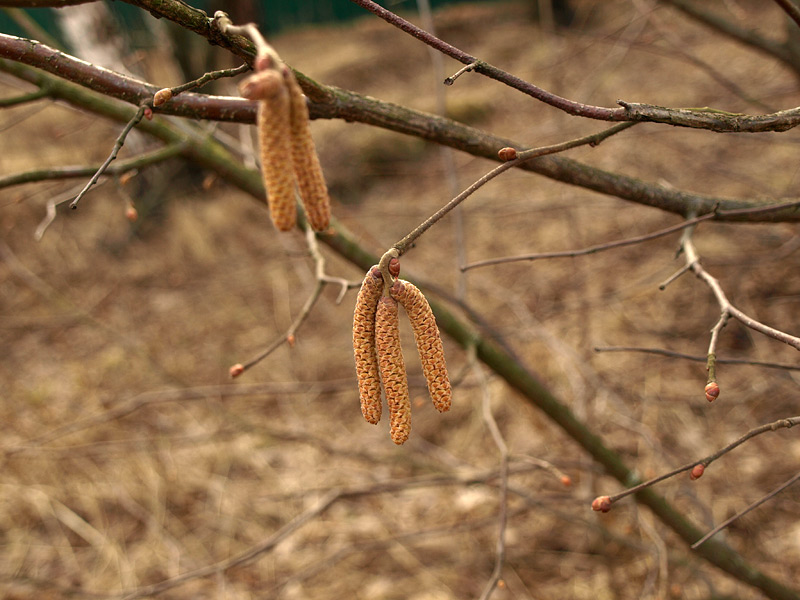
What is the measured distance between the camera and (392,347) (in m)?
0.87

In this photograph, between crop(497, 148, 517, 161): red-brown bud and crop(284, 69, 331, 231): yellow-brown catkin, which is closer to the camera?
crop(284, 69, 331, 231): yellow-brown catkin

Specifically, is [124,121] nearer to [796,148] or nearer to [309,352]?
[309,352]

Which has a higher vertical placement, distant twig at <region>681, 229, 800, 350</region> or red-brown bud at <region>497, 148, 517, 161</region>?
red-brown bud at <region>497, 148, 517, 161</region>

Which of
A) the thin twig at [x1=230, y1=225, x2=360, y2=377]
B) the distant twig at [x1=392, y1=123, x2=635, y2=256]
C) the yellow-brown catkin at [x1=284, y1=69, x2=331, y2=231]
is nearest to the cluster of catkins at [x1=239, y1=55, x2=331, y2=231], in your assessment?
the yellow-brown catkin at [x1=284, y1=69, x2=331, y2=231]

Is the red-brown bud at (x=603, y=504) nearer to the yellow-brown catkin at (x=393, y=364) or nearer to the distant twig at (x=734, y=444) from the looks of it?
the distant twig at (x=734, y=444)

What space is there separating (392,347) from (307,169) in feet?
0.90

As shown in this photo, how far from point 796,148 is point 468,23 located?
185 inches

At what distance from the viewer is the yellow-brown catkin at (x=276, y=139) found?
0.60 metres

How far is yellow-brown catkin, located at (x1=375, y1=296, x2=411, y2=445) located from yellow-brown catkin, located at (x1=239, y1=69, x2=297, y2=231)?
0.73ft

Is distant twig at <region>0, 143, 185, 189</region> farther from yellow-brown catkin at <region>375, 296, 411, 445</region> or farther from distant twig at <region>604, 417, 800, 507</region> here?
distant twig at <region>604, 417, 800, 507</region>

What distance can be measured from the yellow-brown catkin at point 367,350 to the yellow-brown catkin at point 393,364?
0.01 metres

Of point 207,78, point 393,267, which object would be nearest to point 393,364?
point 393,267

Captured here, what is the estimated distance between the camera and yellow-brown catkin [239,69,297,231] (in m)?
0.60

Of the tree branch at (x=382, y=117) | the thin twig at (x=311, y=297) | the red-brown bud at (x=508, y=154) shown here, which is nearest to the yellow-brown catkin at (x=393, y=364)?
the red-brown bud at (x=508, y=154)
